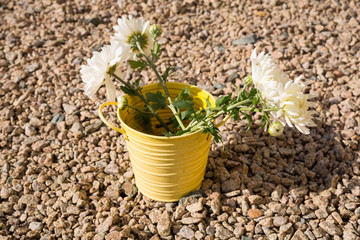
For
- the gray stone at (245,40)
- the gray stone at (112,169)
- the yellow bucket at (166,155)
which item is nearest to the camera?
the yellow bucket at (166,155)

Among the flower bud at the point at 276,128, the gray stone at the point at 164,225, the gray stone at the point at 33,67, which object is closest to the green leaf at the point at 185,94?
the flower bud at the point at 276,128

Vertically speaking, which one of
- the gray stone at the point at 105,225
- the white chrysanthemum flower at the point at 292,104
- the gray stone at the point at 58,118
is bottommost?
the gray stone at the point at 105,225

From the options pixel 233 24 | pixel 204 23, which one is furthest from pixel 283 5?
pixel 204 23

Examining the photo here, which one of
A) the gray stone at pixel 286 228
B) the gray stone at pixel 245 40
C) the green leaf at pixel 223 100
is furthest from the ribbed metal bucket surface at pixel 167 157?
the gray stone at pixel 245 40

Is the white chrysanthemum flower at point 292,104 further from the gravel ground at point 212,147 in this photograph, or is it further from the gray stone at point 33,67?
the gray stone at point 33,67

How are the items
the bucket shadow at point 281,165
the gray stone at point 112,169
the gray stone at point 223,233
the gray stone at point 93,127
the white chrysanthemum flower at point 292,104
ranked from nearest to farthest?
the white chrysanthemum flower at point 292,104, the gray stone at point 223,233, the bucket shadow at point 281,165, the gray stone at point 112,169, the gray stone at point 93,127

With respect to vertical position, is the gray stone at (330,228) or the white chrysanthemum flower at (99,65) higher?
the white chrysanthemum flower at (99,65)

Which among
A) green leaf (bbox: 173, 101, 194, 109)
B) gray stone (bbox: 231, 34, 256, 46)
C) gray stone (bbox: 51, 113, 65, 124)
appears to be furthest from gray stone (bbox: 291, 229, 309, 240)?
gray stone (bbox: 231, 34, 256, 46)

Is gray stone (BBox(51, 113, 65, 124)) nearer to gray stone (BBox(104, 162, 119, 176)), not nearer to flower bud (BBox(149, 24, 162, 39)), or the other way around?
gray stone (BBox(104, 162, 119, 176))

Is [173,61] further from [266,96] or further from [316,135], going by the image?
[266,96]

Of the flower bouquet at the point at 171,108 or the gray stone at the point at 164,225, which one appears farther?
the gray stone at the point at 164,225
